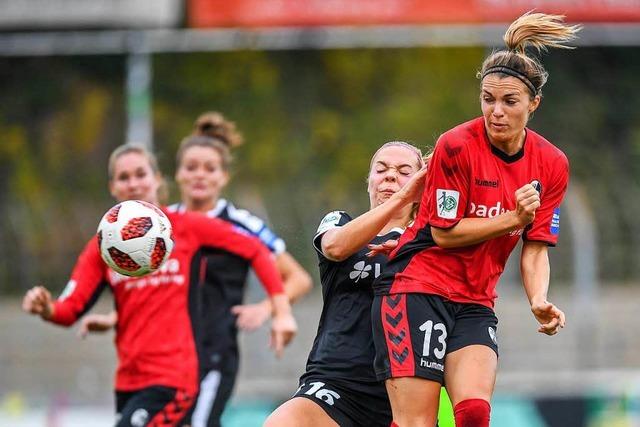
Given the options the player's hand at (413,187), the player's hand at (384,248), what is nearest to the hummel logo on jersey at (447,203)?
the player's hand at (413,187)

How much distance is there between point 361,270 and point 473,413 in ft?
3.12

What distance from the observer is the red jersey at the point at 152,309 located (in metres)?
6.84

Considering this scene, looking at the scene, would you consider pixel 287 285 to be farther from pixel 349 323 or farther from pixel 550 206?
pixel 550 206

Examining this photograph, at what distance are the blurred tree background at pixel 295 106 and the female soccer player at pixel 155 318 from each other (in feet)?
43.3

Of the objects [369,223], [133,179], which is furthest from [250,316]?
[369,223]

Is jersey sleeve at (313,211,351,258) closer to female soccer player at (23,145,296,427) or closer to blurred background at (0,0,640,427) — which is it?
blurred background at (0,0,640,427)

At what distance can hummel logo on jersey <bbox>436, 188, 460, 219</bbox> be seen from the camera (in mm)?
5332

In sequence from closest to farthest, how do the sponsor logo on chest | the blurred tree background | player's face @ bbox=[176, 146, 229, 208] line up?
1. the sponsor logo on chest
2. player's face @ bbox=[176, 146, 229, 208]
3. the blurred tree background

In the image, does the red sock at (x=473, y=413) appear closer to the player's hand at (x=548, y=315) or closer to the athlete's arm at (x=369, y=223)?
the player's hand at (x=548, y=315)

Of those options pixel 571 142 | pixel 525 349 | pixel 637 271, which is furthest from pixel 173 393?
pixel 571 142

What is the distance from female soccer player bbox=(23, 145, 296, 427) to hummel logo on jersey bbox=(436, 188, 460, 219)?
1.73m

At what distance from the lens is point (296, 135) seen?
2244 centimetres

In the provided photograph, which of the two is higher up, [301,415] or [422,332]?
[422,332]

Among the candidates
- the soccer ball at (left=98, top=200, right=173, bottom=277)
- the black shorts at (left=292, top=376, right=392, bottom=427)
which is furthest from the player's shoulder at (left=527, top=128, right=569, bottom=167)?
Result: the soccer ball at (left=98, top=200, right=173, bottom=277)
